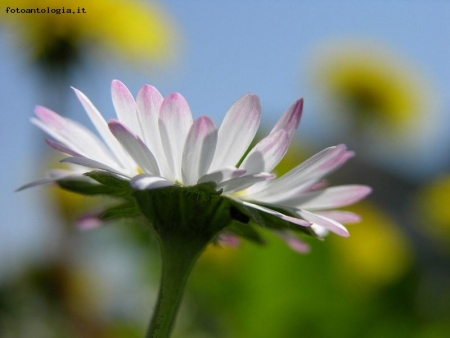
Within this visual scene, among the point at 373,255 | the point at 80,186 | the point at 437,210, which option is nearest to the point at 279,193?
the point at 80,186

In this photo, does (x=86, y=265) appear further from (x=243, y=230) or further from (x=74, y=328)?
(x=243, y=230)

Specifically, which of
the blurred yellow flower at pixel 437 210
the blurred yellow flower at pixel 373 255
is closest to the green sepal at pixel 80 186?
the blurred yellow flower at pixel 373 255

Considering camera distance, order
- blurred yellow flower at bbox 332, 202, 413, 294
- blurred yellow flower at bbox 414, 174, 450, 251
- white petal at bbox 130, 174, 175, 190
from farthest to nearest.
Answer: blurred yellow flower at bbox 414, 174, 450, 251
blurred yellow flower at bbox 332, 202, 413, 294
white petal at bbox 130, 174, 175, 190

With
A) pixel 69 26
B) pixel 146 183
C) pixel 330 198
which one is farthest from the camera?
pixel 69 26

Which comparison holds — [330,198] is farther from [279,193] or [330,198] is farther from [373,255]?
[373,255]

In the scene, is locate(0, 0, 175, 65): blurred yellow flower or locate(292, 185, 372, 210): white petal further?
locate(0, 0, 175, 65): blurred yellow flower

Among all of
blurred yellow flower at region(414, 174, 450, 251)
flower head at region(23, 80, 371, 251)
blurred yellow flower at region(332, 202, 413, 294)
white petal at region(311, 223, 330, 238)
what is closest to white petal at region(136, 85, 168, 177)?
flower head at region(23, 80, 371, 251)

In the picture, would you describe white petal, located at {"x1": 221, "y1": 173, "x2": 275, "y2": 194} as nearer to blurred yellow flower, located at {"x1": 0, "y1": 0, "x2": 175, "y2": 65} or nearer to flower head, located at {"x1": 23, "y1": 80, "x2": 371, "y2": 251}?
flower head, located at {"x1": 23, "y1": 80, "x2": 371, "y2": 251}
